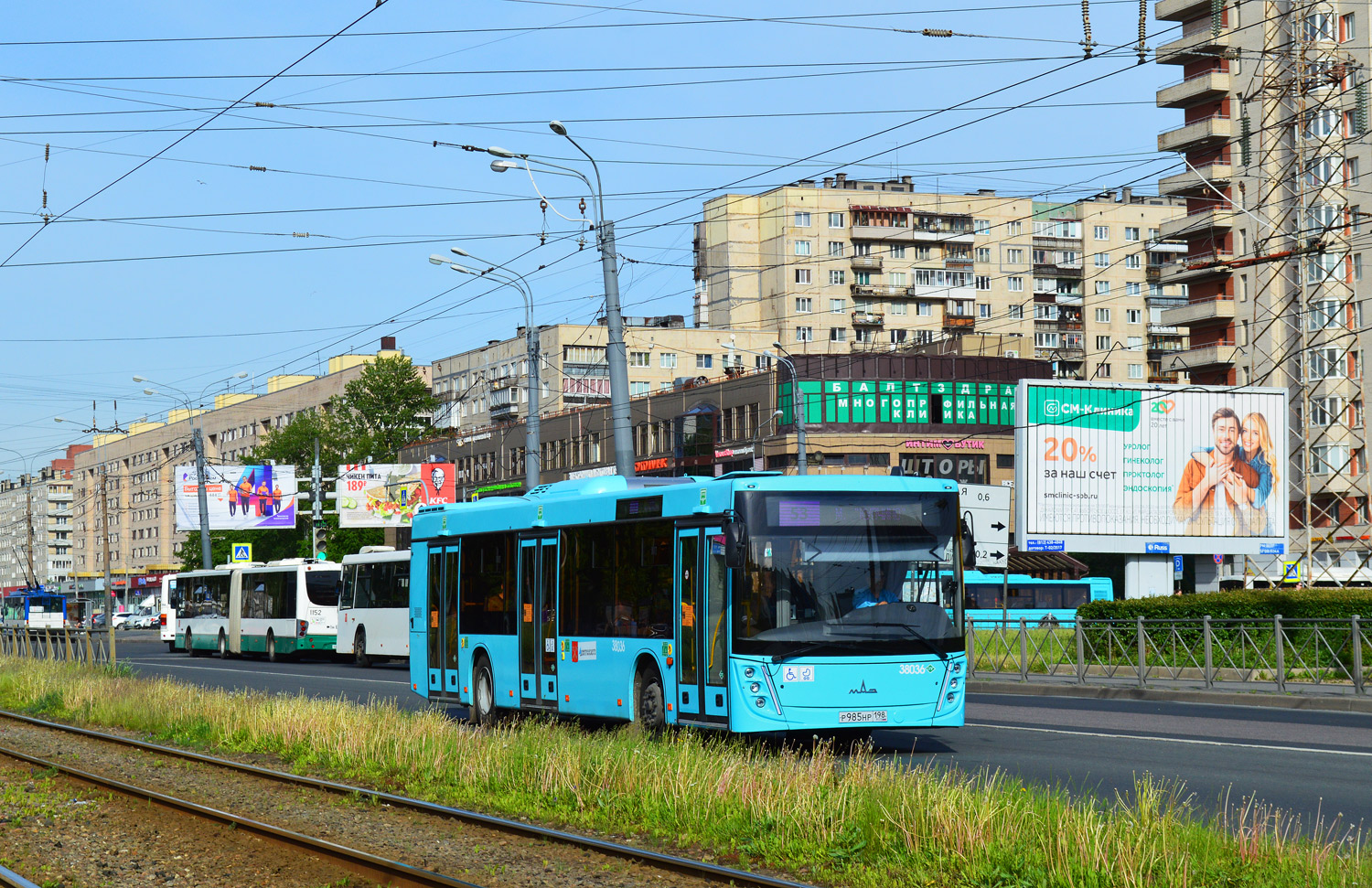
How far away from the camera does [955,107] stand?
70.8 ft

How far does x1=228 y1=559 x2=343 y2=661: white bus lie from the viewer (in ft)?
138

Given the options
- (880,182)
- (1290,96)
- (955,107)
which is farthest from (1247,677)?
(880,182)

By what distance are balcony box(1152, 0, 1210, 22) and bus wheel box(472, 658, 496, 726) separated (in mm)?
66677

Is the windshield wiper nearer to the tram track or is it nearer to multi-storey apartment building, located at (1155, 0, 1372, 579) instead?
the tram track

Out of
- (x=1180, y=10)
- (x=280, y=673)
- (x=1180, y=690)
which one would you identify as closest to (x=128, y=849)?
(x=1180, y=690)

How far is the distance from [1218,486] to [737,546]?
113ft

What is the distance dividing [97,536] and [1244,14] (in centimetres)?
14341

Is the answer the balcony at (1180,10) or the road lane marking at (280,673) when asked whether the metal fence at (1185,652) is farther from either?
the balcony at (1180,10)

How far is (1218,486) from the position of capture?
151 feet

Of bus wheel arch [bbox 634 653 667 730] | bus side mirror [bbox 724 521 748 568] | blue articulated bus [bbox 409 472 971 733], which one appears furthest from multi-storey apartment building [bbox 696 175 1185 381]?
bus side mirror [bbox 724 521 748 568]

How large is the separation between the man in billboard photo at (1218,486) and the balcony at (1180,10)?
123ft

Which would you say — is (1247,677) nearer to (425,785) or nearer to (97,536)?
(425,785)

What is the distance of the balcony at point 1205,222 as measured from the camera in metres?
76.2

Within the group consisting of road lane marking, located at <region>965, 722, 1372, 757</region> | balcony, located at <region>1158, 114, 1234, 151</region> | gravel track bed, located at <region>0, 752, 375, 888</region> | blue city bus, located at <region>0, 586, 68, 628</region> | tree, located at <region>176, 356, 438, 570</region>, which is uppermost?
balcony, located at <region>1158, 114, 1234, 151</region>
